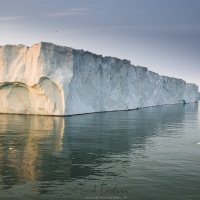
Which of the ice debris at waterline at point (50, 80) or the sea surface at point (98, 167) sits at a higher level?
the ice debris at waterline at point (50, 80)

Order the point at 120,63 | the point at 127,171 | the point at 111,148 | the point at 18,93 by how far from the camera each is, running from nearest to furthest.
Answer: the point at 127,171 < the point at 111,148 < the point at 18,93 < the point at 120,63

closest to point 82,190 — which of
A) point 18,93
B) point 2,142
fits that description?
point 2,142

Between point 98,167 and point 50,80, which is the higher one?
point 50,80

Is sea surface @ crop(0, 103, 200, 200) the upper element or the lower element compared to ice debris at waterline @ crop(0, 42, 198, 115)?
lower

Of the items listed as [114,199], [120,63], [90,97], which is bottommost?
[114,199]

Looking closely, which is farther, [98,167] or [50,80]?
[50,80]

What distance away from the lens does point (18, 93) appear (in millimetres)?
43719

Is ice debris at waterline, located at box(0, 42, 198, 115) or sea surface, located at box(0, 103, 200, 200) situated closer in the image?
sea surface, located at box(0, 103, 200, 200)

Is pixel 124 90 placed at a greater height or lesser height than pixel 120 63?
lesser

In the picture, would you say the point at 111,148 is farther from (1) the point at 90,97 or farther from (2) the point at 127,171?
(1) the point at 90,97

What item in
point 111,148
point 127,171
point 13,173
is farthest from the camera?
point 111,148

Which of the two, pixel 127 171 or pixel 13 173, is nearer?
pixel 13 173

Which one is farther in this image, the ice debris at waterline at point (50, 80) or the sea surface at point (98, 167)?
the ice debris at waterline at point (50, 80)

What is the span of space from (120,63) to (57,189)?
49.4 metres
